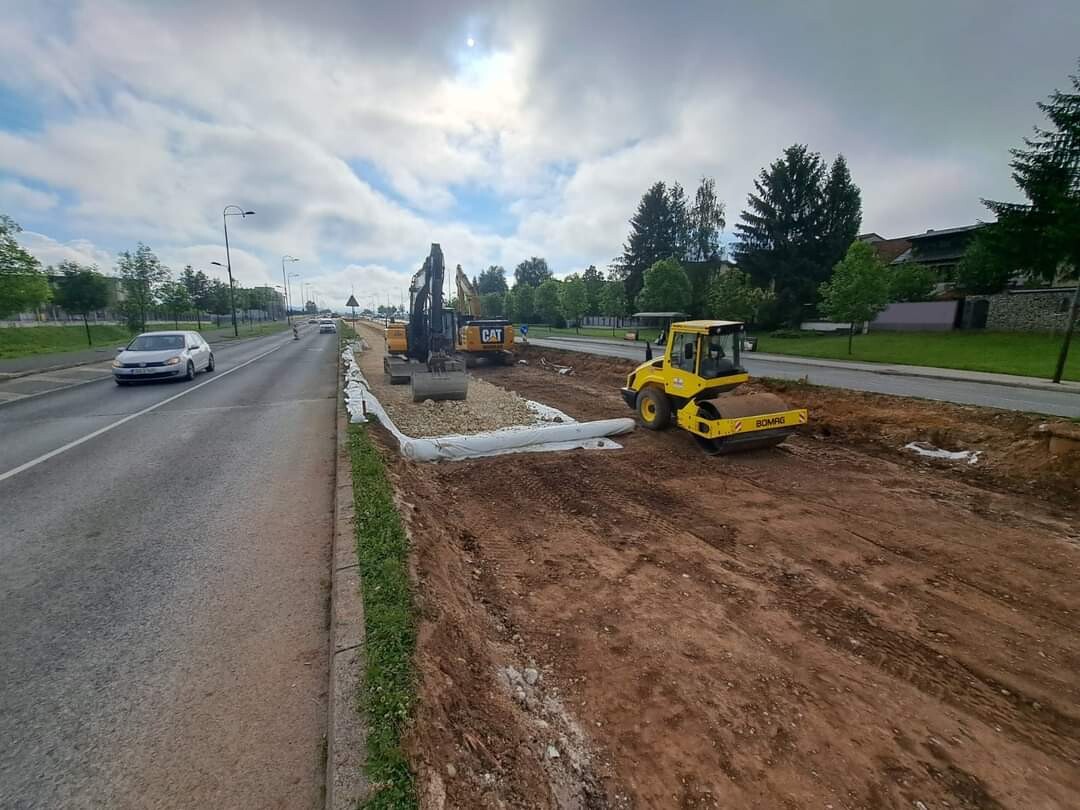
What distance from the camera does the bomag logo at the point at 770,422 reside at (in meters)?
8.66

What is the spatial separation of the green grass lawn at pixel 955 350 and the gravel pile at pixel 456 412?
14.1m

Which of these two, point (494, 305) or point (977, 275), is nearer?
point (977, 275)

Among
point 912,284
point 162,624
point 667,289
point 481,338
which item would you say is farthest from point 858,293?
point 162,624

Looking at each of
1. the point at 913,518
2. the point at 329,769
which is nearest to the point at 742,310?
the point at 913,518

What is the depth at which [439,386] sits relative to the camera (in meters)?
13.0

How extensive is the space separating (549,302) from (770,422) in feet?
211

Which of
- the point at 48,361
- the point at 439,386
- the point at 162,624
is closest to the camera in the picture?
the point at 162,624

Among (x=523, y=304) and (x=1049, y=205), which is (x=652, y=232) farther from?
(x=1049, y=205)

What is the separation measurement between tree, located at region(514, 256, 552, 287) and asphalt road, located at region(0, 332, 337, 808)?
105 metres

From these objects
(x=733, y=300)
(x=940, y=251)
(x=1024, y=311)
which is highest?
(x=940, y=251)

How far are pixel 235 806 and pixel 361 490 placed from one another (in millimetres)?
3659

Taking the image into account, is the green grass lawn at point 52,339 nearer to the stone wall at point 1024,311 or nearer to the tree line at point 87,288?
the tree line at point 87,288

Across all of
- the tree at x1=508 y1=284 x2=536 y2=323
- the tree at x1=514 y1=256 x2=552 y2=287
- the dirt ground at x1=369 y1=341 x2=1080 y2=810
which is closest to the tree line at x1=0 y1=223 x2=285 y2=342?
the dirt ground at x1=369 y1=341 x2=1080 y2=810

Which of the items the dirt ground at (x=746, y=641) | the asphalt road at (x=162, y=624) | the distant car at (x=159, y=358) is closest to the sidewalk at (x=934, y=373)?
the dirt ground at (x=746, y=641)
